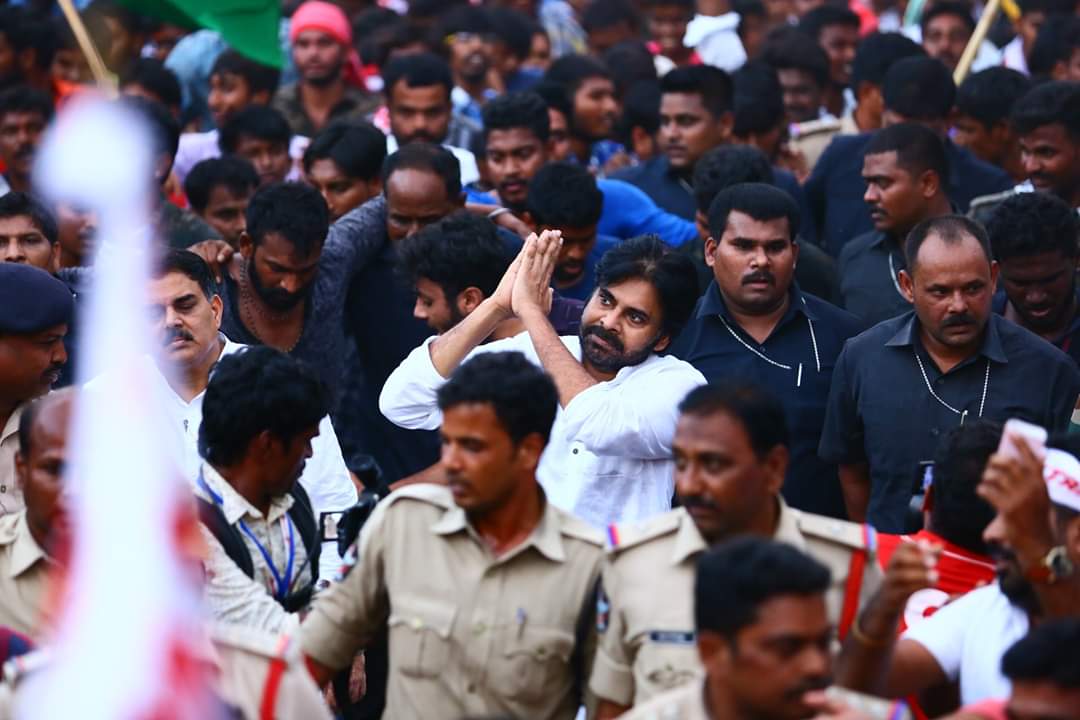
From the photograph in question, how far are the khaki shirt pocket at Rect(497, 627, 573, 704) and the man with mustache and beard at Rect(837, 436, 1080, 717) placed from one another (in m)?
0.69

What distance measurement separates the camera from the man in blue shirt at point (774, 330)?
22.7 ft

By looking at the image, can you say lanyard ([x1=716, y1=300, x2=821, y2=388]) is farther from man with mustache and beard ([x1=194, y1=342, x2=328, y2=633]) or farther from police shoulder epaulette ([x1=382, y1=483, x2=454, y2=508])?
police shoulder epaulette ([x1=382, y1=483, x2=454, y2=508])

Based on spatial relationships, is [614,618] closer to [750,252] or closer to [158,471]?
[158,471]

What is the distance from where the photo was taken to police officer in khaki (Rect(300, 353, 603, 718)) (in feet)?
15.7

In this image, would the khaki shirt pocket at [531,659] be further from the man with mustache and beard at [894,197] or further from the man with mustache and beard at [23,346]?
the man with mustache and beard at [894,197]

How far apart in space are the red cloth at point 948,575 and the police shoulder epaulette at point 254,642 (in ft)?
5.58

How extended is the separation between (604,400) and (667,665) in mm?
1458

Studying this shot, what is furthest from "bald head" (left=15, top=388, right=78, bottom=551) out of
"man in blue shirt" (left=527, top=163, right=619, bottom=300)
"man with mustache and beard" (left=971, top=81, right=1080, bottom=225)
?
"man with mustache and beard" (left=971, top=81, right=1080, bottom=225)

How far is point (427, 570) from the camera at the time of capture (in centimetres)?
486

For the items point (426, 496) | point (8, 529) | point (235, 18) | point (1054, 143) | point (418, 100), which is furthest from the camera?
point (418, 100)

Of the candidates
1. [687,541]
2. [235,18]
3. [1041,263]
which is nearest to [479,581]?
[687,541]

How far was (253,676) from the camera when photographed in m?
4.44

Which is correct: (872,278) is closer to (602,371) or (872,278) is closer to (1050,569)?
(602,371)

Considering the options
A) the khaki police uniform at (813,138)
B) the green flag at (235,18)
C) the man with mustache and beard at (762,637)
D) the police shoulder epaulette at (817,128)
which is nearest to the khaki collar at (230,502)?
the man with mustache and beard at (762,637)
